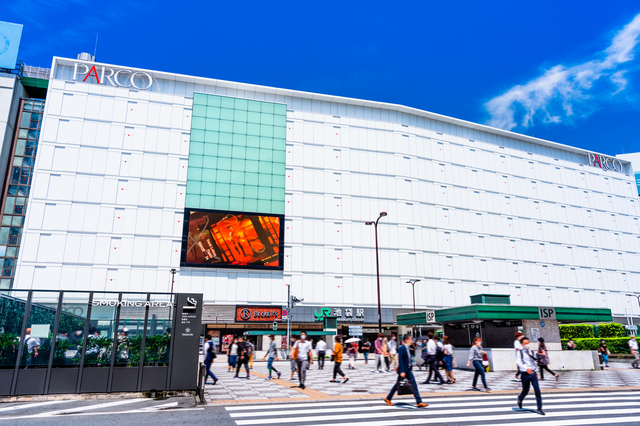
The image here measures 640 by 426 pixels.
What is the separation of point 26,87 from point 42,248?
152 feet

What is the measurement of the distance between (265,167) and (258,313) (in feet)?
56.7

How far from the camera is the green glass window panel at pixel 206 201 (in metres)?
49.3

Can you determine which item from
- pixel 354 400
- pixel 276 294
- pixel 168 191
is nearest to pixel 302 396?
pixel 354 400

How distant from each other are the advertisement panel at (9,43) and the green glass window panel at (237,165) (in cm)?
4873

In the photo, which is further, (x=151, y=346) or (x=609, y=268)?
(x=609, y=268)

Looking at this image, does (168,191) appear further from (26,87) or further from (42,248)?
(26,87)

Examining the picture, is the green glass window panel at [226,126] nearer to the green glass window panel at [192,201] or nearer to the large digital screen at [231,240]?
the green glass window panel at [192,201]

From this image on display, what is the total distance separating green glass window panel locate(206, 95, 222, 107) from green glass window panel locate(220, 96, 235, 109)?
1.05ft

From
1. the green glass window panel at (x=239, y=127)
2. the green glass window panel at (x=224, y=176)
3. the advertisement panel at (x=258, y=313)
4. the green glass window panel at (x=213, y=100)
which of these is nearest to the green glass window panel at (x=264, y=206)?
the green glass window panel at (x=224, y=176)

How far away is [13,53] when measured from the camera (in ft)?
238

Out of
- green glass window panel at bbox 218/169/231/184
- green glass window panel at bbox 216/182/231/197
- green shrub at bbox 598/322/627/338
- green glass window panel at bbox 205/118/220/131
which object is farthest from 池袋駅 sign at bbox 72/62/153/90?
green shrub at bbox 598/322/627/338

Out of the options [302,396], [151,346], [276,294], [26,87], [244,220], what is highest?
[26,87]

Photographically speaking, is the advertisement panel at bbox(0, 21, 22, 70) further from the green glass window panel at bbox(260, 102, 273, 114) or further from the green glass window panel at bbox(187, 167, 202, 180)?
the green glass window panel at bbox(260, 102, 273, 114)

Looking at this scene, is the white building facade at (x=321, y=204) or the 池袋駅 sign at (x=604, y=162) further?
the 池袋駅 sign at (x=604, y=162)
